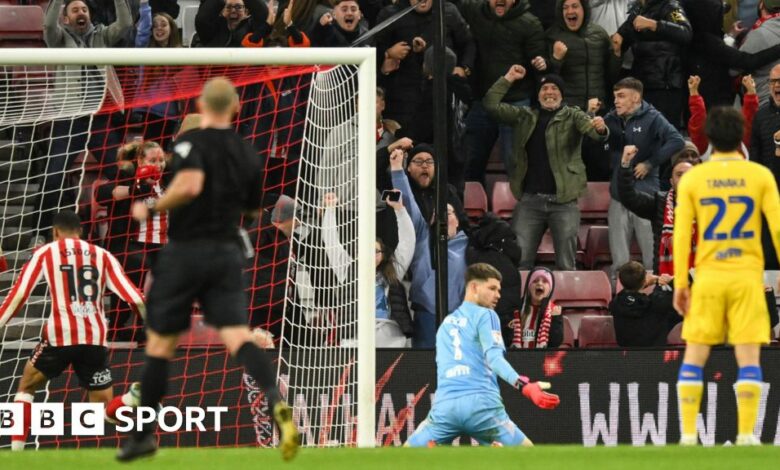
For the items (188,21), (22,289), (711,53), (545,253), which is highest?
(188,21)

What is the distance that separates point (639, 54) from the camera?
46.3 ft

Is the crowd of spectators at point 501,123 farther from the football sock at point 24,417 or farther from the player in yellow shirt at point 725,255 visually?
the player in yellow shirt at point 725,255

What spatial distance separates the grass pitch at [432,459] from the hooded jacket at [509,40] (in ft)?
21.0

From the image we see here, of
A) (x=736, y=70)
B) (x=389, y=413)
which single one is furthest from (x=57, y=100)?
(x=736, y=70)

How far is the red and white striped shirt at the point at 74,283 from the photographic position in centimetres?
1070

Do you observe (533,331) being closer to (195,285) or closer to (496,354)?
(496,354)

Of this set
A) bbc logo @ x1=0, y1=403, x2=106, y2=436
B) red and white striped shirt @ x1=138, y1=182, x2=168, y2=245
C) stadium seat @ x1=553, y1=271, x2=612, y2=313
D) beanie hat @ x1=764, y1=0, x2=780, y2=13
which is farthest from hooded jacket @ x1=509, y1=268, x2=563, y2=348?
beanie hat @ x1=764, y1=0, x2=780, y2=13

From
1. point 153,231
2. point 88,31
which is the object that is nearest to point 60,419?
point 153,231

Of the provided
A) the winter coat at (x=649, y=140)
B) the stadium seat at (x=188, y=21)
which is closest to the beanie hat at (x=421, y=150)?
the winter coat at (x=649, y=140)

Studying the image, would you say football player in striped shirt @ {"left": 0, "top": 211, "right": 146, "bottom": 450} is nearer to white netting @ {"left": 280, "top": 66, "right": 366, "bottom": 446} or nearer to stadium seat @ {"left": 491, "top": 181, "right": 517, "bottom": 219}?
white netting @ {"left": 280, "top": 66, "right": 366, "bottom": 446}

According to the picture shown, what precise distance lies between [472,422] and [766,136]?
4.85m

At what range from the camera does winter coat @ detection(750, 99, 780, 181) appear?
13195mm

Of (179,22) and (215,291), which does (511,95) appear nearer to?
(179,22)

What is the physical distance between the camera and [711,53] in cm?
1446
